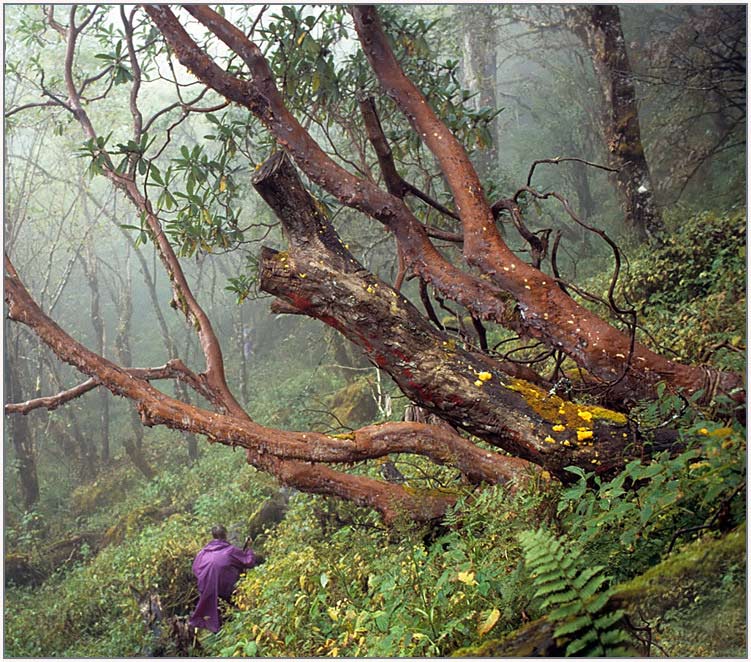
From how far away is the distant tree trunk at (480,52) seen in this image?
38.3ft

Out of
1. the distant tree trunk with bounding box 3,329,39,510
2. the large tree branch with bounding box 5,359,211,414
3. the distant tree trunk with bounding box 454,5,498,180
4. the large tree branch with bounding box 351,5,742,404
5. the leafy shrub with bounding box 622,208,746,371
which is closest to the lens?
the large tree branch with bounding box 351,5,742,404

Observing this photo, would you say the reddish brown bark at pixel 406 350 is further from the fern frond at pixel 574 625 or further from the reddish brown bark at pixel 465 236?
the fern frond at pixel 574 625

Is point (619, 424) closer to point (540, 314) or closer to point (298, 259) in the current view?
point (540, 314)

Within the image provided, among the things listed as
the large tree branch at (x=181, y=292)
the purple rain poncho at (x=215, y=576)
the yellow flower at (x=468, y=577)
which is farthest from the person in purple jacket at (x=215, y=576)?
the yellow flower at (x=468, y=577)

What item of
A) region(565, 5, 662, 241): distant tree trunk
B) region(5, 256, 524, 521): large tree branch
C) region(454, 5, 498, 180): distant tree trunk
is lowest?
region(5, 256, 524, 521): large tree branch

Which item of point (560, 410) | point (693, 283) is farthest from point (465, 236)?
point (693, 283)

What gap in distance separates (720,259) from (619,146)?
6.76ft

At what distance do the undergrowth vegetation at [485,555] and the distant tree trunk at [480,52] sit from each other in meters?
4.31

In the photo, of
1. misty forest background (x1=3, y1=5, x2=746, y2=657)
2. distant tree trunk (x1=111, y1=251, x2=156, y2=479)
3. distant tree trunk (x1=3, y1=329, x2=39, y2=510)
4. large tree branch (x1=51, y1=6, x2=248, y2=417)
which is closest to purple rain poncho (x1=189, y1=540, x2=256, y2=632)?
misty forest background (x1=3, y1=5, x2=746, y2=657)

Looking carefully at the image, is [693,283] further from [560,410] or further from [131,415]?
[131,415]

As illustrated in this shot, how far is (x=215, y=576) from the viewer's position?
5.86 metres

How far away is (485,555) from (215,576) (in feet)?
12.7

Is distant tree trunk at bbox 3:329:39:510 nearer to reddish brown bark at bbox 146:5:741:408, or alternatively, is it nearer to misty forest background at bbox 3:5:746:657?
misty forest background at bbox 3:5:746:657

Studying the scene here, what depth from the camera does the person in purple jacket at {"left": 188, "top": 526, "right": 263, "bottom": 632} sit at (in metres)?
5.72
